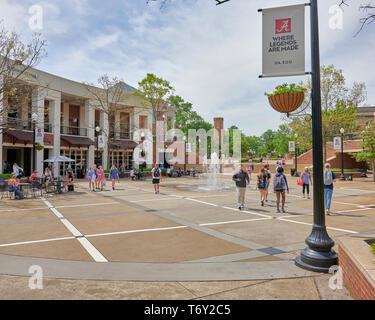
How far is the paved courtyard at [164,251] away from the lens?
4195 mm

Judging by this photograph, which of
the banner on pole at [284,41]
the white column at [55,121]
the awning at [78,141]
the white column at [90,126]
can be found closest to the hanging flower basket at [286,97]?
the banner on pole at [284,41]

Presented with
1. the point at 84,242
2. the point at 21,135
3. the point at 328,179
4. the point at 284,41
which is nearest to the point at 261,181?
the point at 328,179

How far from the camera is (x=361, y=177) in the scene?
32.0 m

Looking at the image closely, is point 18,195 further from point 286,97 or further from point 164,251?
point 286,97

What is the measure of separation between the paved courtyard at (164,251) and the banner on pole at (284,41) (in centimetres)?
368

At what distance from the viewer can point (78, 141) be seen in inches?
1246

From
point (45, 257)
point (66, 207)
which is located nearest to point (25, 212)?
point (66, 207)

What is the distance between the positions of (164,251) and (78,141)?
28.2 m

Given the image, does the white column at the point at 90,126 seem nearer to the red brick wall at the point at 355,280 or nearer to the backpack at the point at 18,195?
the backpack at the point at 18,195

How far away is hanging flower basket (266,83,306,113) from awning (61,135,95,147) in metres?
28.2

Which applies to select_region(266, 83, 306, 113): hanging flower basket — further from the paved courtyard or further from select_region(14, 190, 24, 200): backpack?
select_region(14, 190, 24, 200): backpack

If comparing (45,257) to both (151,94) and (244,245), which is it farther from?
(151,94)

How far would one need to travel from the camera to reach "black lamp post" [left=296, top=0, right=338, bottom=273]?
4.97 m
